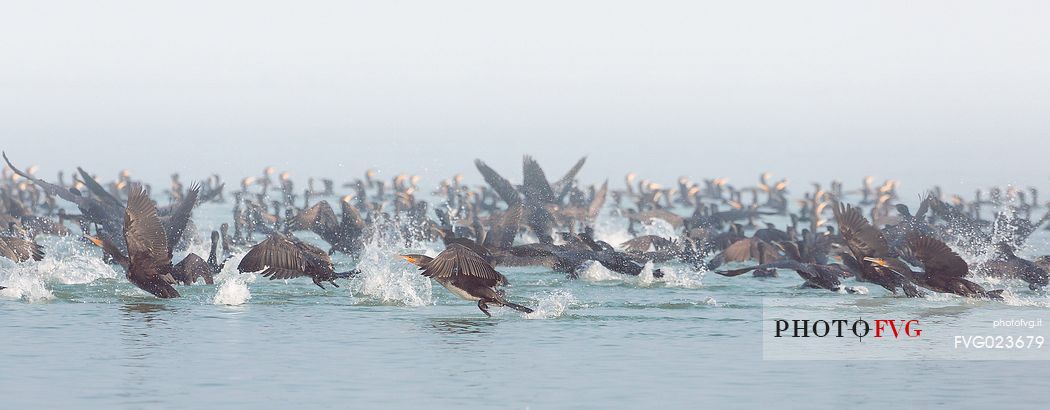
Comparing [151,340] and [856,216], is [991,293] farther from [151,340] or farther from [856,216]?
[151,340]

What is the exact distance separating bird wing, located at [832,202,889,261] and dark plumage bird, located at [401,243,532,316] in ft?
14.6

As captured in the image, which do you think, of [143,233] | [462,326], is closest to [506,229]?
[462,326]

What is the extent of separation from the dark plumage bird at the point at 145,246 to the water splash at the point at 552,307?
178 inches

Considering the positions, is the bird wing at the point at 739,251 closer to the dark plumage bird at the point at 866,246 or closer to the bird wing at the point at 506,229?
the bird wing at the point at 506,229

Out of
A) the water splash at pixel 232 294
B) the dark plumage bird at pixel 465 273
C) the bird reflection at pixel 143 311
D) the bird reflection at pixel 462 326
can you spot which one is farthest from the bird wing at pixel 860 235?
the bird reflection at pixel 143 311

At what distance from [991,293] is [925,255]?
1.50m

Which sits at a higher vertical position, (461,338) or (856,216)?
(856,216)

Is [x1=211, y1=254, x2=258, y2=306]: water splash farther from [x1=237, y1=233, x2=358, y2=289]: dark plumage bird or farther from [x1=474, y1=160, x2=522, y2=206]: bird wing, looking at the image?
[x1=474, y1=160, x2=522, y2=206]: bird wing

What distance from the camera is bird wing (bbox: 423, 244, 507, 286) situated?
15.6 meters

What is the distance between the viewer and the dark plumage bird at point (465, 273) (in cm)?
1569

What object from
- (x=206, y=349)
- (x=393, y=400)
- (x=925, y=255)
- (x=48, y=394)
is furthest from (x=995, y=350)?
(x=48, y=394)

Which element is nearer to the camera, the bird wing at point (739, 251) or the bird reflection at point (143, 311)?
the bird reflection at point (143, 311)

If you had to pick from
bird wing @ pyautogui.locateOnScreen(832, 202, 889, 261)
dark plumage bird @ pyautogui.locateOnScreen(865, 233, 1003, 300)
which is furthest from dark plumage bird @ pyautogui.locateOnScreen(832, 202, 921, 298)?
dark plumage bird @ pyautogui.locateOnScreen(865, 233, 1003, 300)

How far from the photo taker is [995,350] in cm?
1506
